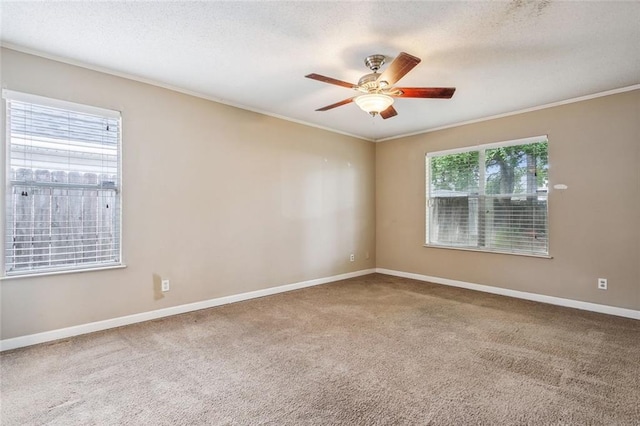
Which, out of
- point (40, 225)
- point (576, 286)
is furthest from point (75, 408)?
point (576, 286)

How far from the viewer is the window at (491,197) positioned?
4266mm

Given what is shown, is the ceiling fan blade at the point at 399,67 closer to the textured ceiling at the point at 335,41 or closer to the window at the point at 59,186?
the textured ceiling at the point at 335,41

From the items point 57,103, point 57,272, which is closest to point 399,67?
point 57,103

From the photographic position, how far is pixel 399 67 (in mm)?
2395

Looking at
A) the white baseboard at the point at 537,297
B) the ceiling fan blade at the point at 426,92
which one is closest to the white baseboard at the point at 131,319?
the white baseboard at the point at 537,297

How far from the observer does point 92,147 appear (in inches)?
125

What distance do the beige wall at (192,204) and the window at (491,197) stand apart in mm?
1660

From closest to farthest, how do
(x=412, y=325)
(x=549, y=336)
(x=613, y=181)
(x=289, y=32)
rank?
(x=289, y=32) < (x=549, y=336) < (x=412, y=325) < (x=613, y=181)

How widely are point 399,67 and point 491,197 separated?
3.10 m

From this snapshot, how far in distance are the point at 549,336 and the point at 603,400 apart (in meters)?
1.10

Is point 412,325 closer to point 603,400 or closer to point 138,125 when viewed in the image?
point 603,400

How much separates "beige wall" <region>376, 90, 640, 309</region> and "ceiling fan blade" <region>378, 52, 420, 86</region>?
2772 millimetres

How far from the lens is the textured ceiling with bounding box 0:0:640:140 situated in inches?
86.8

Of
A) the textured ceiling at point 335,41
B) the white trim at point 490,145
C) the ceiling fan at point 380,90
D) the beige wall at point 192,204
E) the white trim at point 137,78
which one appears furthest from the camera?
the white trim at point 490,145
